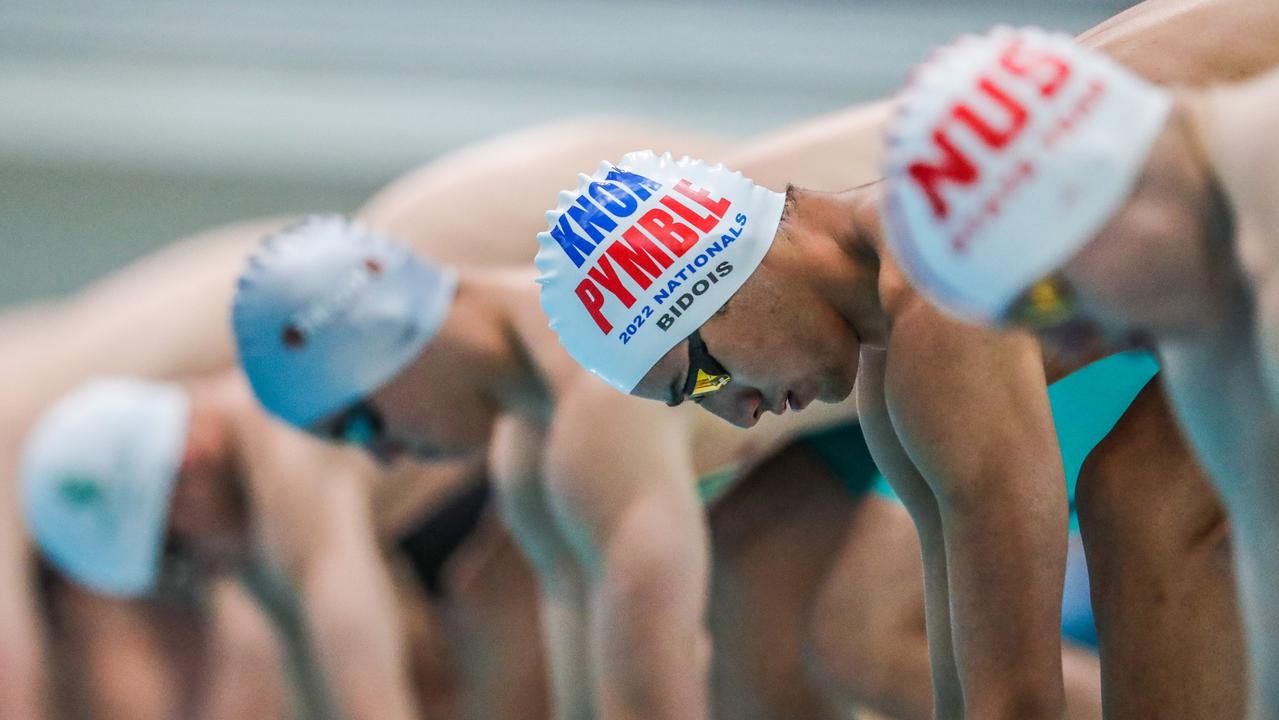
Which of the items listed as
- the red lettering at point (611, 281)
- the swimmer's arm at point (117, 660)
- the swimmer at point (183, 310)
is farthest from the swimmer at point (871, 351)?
the swimmer's arm at point (117, 660)

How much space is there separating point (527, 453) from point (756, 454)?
1.50 ft

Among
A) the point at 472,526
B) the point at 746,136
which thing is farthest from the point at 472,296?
the point at 746,136

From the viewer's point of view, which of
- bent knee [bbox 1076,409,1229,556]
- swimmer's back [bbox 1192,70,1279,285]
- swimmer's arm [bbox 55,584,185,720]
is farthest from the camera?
swimmer's arm [bbox 55,584,185,720]

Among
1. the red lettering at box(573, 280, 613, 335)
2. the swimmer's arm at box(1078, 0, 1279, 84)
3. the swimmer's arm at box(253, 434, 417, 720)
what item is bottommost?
the swimmer's arm at box(253, 434, 417, 720)

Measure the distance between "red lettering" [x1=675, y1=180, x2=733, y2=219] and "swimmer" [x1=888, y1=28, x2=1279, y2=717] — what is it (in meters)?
0.55

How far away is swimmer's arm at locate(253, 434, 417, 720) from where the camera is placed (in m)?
3.68

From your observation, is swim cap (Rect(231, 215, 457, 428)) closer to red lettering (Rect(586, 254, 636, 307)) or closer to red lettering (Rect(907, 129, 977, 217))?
red lettering (Rect(586, 254, 636, 307))

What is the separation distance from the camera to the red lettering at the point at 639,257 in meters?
2.09

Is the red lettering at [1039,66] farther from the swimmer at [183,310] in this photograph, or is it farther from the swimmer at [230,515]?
the swimmer at [230,515]

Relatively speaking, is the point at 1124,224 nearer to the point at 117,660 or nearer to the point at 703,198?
the point at 703,198

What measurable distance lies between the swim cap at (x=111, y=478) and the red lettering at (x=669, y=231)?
229 centimetres

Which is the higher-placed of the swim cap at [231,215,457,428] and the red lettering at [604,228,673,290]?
the red lettering at [604,228,673,290]

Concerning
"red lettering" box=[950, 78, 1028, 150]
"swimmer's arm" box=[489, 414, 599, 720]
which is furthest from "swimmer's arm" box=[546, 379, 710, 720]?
"red lettering" box=[950, 78, 1028, 150]

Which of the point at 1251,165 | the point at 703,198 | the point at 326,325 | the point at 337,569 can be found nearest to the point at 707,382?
the point at 703,198
